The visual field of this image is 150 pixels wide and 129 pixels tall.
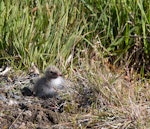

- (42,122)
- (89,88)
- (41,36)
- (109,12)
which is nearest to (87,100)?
(89,88)

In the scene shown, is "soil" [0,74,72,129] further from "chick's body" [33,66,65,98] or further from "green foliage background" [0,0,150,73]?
"green foliage background" [0,0,150,73]

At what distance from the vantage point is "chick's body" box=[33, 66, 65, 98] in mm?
5516

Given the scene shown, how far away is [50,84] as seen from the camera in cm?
Result: 559

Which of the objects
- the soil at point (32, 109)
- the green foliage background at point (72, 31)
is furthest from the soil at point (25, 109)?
the green foliage background at point (72, 31)

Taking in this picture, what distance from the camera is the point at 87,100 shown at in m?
5.22

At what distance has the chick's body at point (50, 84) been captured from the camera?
552 centimetres

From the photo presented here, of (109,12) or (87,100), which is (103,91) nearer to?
(87,100)

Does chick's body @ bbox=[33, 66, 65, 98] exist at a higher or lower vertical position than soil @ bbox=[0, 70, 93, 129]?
higher

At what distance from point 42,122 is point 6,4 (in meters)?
2.02

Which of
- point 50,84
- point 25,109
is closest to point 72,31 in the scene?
point 50,84

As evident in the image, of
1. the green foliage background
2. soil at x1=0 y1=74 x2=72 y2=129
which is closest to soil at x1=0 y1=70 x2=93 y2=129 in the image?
→ soil at x1=0 y1=74 x2=72 y2=129

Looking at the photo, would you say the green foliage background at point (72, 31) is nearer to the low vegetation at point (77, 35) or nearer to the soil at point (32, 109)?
the low vegetation at point (77, 35)

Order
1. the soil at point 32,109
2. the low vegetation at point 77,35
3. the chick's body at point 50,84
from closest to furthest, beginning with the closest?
the soil at point 32,109 < the chick's body at point 50,84 < the low vegetation at point 77,35

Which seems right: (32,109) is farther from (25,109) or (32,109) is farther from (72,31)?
(72,31)
